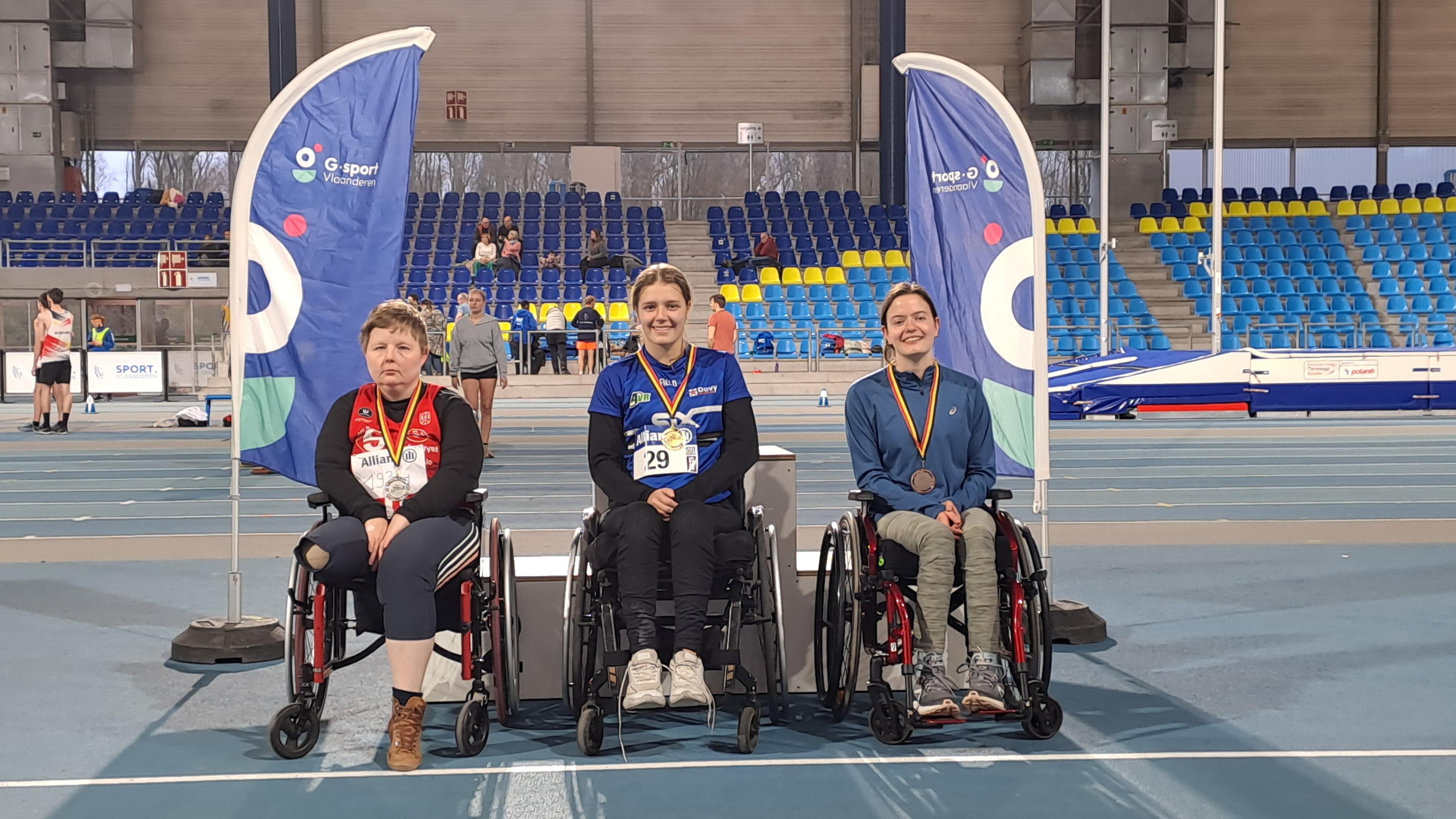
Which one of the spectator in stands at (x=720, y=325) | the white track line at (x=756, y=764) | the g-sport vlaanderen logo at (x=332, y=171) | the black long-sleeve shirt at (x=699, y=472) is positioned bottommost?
the white track line at (x=756, y=764)

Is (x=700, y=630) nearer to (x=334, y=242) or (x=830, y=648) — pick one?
(x=830, y=648)

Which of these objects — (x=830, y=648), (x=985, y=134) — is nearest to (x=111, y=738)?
(x=830, y=648)

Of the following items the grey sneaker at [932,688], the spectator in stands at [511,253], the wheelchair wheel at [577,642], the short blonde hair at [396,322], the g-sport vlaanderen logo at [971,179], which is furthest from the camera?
the spectator in stands at [511,253]

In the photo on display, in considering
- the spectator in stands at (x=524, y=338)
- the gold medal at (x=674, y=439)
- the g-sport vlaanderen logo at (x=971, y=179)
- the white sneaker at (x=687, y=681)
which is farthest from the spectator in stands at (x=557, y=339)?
the white sneaker at (x=687, y=681)

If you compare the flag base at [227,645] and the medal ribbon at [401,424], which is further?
the flag base at [227,645]

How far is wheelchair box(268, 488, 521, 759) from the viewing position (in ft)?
12.3

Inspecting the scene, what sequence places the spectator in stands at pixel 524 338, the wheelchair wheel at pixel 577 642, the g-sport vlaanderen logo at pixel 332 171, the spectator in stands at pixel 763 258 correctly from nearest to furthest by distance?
1. the wheelchair wheel at pixel 577 642
2. the g-sport vlaanderen logo at pixel 332 171
3. the spectator in stands at pixel 524 338
4. the spectator in stands at pixel 763 258

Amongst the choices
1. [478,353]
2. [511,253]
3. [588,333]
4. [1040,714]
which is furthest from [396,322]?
[511,253]

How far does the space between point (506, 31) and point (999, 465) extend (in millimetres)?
26862

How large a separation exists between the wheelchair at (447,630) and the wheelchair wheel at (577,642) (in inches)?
6.6

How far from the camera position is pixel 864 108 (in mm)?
29656

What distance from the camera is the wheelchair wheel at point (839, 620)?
13.0 feet

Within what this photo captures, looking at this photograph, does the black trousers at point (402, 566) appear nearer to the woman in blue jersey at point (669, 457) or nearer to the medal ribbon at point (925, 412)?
the woman in blue jersey at point (669, 457)

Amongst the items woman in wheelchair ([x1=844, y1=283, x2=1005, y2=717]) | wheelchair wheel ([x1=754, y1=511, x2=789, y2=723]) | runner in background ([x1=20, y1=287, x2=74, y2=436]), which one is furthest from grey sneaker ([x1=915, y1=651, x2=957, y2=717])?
runner in background ([x1=20, y1=287, x2=74, y2=436])
